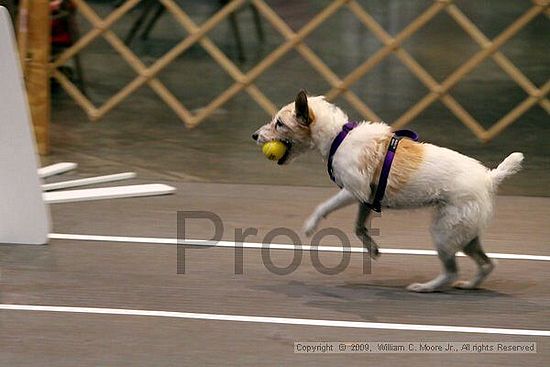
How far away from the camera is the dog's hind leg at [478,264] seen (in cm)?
292

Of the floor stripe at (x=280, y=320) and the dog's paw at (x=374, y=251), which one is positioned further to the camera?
the dog's paw at (x=374, y=251)

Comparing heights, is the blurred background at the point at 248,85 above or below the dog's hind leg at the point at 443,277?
above

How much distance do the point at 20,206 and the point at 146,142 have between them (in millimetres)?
1569

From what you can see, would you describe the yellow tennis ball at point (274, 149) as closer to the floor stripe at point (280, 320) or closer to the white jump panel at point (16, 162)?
the floor stripe at point (280, 320)

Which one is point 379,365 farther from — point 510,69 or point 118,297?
point 510,69

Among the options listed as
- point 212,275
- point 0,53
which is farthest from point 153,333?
point 0,53

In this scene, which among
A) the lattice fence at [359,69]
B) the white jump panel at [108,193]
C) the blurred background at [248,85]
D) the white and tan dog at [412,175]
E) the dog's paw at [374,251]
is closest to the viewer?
the white and tan dog at [412,175]

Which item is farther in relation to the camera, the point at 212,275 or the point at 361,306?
the point at 212,275

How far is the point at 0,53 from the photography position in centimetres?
320

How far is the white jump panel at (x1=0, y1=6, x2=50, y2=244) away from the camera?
3207mm

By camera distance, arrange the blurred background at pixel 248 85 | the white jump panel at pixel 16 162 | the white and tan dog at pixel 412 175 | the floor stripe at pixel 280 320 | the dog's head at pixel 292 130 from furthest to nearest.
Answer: the blurred background at pixel 248 85 < the white jump panel at pixel 16 162 < the dog's head at pixel 292 130 < the white and tan dog at pixel 412 175 < the floor stripe at pixel 280 320

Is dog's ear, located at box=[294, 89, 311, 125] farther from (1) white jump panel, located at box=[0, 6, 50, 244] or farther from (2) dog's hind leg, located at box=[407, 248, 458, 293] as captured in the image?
(1) white jump panel, located at box=[0, 6, 50, 244]

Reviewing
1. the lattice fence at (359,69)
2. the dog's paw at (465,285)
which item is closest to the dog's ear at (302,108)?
the dog's paw at (465,285)

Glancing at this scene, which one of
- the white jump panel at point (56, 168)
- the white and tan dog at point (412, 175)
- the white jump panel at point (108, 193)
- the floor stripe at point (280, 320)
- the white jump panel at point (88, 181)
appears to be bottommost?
the floor stripe at point (280, 320)
